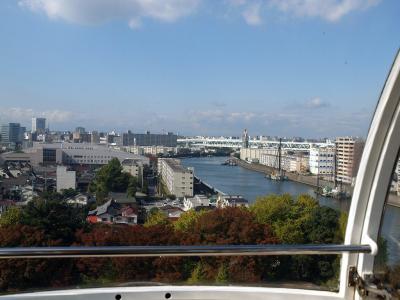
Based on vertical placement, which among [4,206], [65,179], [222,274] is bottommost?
[222,274]

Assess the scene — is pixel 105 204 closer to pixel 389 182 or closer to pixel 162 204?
pixel 162 204

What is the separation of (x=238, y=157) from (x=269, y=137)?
0.90 meters

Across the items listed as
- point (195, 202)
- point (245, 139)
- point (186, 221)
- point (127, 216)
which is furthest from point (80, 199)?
point (245, 139)

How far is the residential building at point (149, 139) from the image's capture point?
10.6 ft

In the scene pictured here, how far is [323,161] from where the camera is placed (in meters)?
2.82

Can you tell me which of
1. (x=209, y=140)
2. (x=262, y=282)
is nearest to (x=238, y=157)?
(x=209, y=140)

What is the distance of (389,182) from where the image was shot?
7.12ft

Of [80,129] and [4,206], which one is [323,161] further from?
[4,206]

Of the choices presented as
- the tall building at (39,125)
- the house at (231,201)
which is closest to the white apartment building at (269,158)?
the house at (231,201)

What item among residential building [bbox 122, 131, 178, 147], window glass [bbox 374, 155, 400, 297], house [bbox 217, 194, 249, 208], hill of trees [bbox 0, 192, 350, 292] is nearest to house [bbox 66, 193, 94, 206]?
hill of trees [bbox 0, 192, 350, 292]

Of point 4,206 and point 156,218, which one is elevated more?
point 4,206

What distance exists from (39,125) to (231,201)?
4.72ft

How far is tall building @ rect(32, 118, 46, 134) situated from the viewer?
103 inches

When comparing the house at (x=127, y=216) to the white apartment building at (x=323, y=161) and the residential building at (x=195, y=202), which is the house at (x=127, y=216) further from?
the white apartment building at (x=323, y=161)
